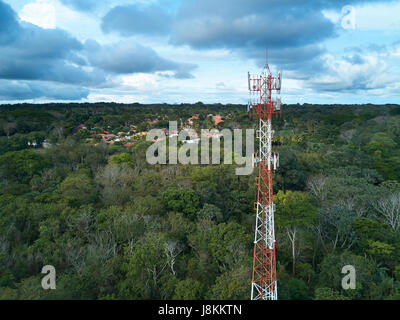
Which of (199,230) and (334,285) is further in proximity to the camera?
→ (199,230)

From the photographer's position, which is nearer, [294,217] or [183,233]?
[183,233]

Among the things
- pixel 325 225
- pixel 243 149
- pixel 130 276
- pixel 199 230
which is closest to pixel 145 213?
pixel 199 230

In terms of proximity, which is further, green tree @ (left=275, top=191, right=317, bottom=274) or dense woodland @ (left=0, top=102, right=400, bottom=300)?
green tree @ (left=275, top=191, right=317, bottom=274)

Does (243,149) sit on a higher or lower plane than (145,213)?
higher

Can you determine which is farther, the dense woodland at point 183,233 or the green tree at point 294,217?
the green tree at point 294,217

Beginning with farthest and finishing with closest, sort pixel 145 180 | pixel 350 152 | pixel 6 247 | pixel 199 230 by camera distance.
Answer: pixel 350 152 → pixel 145 180 → pixel 199 230 → pixel 6 247

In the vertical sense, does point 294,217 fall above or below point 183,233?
above
